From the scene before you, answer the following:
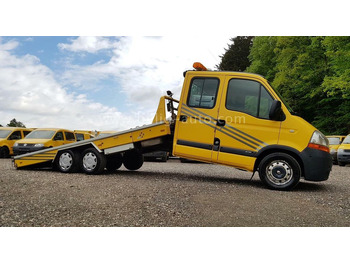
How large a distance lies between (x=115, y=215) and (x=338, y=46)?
70.2 ft

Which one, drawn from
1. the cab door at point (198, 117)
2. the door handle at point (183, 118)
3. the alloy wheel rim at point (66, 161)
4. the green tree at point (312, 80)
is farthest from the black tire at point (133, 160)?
the green tree at point (312, 80)

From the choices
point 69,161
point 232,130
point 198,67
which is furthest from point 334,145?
point 69,161

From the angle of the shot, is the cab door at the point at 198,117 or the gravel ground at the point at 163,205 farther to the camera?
the cab door at the point at 198,117

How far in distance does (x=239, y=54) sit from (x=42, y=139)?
111 ft

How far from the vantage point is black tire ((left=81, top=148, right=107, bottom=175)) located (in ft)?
29.9

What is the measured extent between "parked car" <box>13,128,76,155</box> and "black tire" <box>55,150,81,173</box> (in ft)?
17.2

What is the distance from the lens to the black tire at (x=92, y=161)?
29.9 feet

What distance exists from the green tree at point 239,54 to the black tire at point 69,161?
36.2 meters

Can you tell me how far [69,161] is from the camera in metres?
9.44

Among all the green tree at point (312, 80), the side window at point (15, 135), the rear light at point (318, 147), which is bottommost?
the side window at point (15, 135)

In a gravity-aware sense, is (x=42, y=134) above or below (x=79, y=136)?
above

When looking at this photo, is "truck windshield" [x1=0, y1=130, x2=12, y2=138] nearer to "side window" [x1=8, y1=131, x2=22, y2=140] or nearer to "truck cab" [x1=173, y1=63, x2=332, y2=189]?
"side window" [x1=8, y1=131, x2=22, y2=140]

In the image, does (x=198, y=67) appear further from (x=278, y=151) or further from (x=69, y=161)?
(x=69, y=161)

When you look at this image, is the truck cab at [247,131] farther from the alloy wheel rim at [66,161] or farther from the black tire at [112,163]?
the alloy wheel rim at [66,161]
